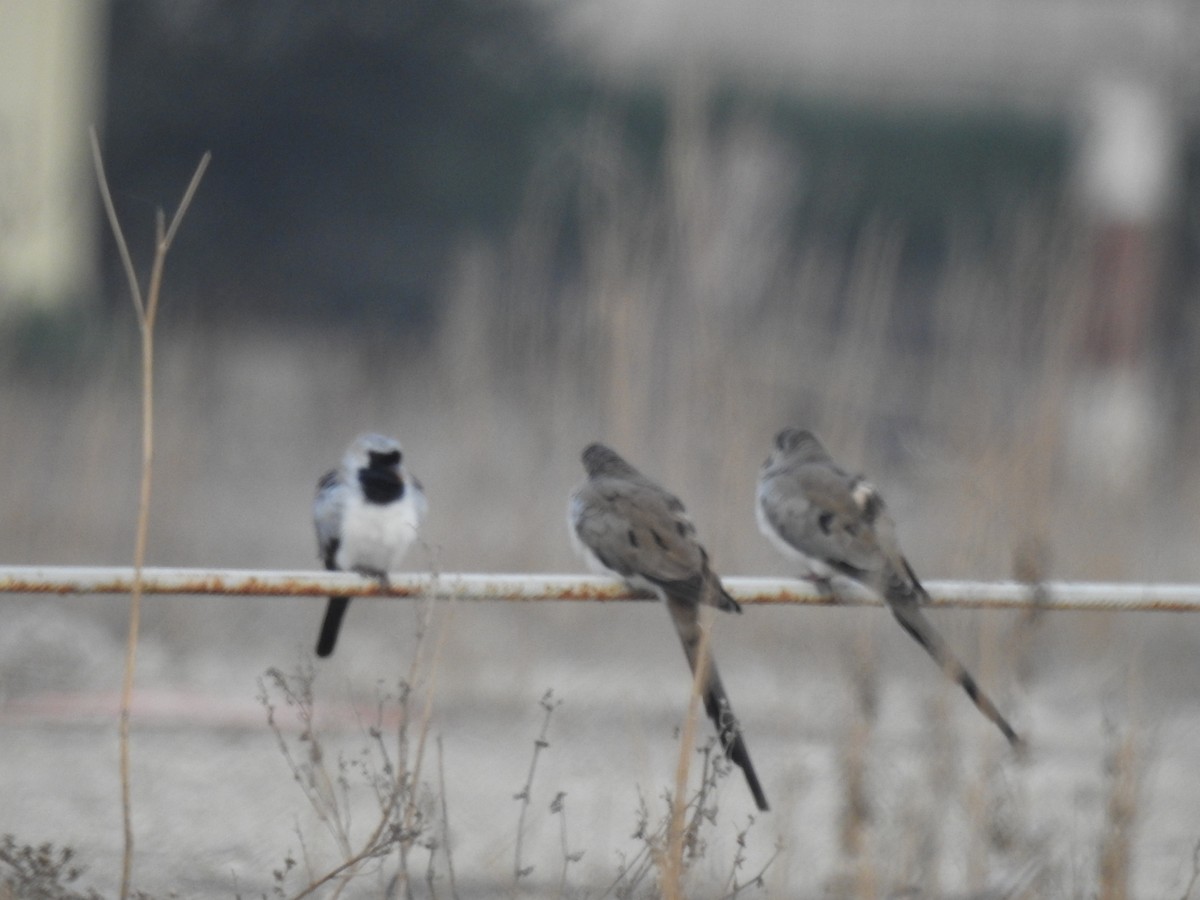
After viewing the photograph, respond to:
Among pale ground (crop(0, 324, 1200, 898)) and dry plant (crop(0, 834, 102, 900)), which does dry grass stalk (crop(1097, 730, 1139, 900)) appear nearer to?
pale ground (crop(0, 324, 1200, 898))

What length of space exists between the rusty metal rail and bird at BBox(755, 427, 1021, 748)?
438 mm

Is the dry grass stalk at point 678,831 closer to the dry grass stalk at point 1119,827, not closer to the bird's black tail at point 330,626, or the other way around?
the dry grass stalk at point 1119,827

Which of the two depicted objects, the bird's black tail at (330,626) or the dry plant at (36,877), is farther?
the bird's black tail at (330,626)

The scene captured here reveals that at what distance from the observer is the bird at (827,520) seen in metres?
3.56

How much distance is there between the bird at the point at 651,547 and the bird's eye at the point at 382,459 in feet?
1.29

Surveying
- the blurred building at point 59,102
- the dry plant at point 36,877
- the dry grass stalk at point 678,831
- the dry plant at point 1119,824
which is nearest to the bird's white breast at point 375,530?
the dry plant at point 36,877

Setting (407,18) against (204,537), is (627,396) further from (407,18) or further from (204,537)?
(407,18)

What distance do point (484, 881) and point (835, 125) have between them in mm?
12483

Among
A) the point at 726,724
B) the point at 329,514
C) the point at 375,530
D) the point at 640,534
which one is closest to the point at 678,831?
the point at 726,724

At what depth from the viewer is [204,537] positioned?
9102mm

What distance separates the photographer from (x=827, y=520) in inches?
151

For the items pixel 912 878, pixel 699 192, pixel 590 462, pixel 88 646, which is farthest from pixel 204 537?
pixel 912 878

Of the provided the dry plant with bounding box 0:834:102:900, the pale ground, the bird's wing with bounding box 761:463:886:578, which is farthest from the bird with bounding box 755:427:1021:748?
the dry plant with bounding box 0:834:102:900

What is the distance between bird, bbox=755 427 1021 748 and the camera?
3561 millimetres
